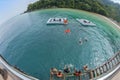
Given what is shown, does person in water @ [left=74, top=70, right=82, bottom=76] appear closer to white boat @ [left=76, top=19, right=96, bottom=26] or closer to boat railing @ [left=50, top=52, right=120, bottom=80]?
boat railing @ [left=50, top=52, right=120, bottom=80]

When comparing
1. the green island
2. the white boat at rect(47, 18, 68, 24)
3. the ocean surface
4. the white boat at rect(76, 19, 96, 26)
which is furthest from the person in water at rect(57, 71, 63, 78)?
the green island

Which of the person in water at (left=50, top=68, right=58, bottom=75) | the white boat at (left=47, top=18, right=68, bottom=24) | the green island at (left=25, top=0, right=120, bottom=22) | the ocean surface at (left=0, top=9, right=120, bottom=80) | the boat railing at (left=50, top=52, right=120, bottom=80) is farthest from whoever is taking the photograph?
the green island at (left=25, top=0, right=120, bottom=22)

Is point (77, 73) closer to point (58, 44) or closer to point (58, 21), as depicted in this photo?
point (58, 44)

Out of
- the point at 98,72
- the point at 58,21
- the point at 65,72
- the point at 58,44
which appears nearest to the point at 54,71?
the point at 65,72

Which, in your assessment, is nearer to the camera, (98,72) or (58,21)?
(98,72)

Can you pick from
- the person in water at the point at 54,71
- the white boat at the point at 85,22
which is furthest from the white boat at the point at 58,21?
the person in water at the point at 54,71
